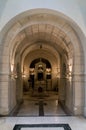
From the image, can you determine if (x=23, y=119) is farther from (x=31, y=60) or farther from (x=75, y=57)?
(x=31, y=60)

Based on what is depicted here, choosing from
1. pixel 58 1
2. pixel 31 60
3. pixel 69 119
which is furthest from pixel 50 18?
pixel 31 60

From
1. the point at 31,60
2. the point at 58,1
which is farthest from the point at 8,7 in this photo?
the point at 31,60

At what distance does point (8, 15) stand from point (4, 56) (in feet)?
9.76

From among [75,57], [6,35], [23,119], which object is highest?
[6,35]

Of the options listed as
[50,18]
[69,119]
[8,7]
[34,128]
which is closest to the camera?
[34,128]

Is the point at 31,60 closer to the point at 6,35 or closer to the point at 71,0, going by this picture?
the point at 6,35

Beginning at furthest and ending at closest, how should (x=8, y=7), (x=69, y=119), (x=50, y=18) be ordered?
(x=50, y=18) < (x=69, y=119) < (x=8, y=7)

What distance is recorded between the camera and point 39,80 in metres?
37.3

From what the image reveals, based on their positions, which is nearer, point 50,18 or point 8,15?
point 8,15

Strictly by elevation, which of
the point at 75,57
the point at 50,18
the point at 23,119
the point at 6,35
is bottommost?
the point at 23,119

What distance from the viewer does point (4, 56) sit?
46.2 ft

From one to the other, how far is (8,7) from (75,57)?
15.1 ft

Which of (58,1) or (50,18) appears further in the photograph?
(50,18)

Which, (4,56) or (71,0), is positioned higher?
(71,0)
